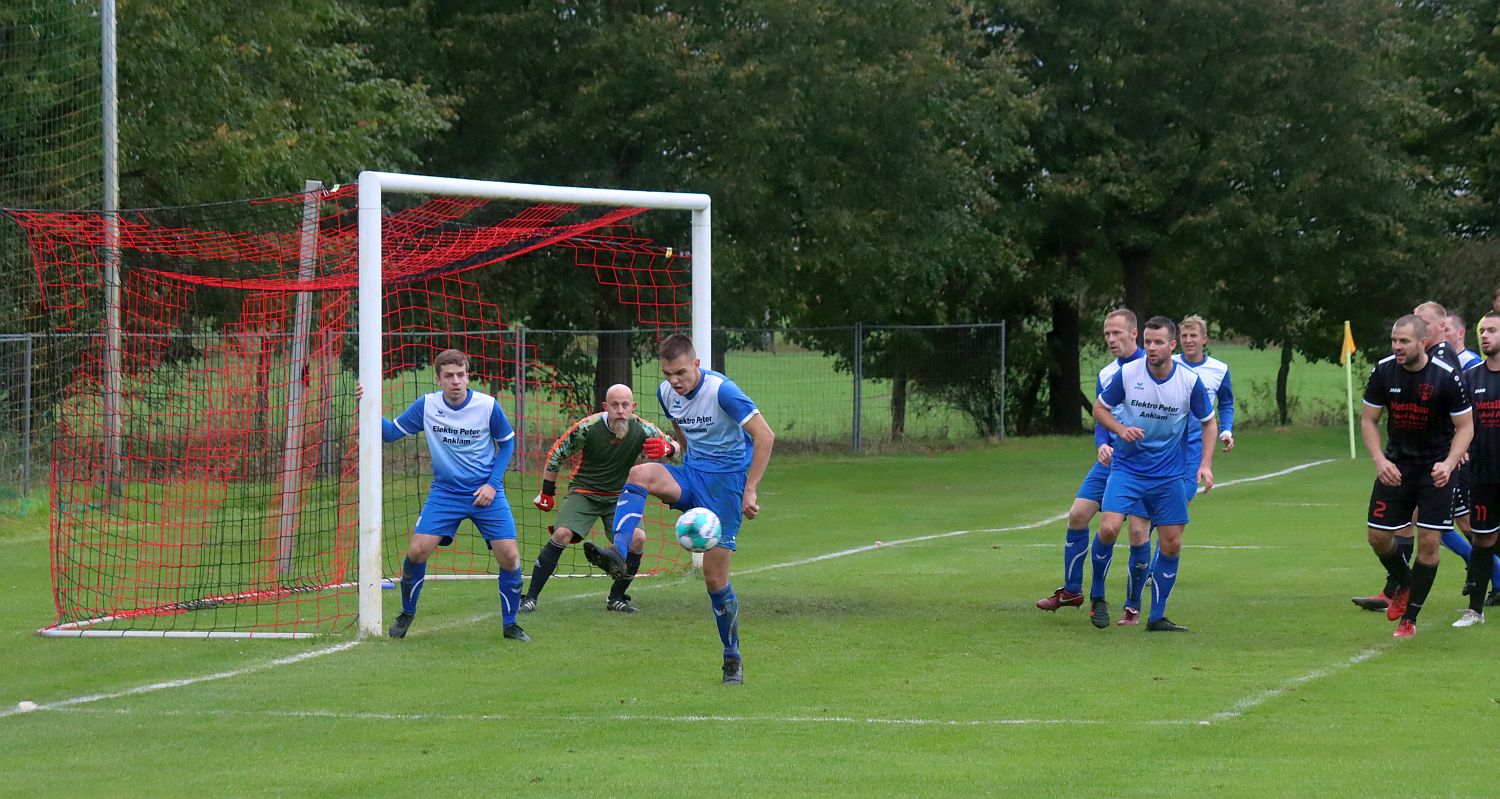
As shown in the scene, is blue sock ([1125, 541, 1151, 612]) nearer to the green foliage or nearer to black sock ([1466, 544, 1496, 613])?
black sock ([1466, 544, 1496, 613])

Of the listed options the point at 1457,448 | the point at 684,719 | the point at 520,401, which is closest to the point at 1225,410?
the point at 1457,448

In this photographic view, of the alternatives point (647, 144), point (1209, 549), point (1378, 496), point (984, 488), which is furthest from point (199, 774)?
point (647, 144)

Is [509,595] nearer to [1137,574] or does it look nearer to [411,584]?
[411,584]

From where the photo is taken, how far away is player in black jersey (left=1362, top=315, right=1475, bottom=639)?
1007 centimetres

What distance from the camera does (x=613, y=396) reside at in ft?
37.2

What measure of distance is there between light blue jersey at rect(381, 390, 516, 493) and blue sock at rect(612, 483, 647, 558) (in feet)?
3.54

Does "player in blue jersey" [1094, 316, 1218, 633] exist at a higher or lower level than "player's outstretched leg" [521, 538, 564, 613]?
higher

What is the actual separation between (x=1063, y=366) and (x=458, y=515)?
2702 cm

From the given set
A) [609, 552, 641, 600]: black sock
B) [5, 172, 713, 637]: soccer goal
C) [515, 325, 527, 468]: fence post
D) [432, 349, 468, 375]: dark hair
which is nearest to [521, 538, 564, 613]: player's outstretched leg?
[609, 552, 641, 600]: black sock

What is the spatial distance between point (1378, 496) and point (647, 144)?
18.4m

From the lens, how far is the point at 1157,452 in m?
10.7

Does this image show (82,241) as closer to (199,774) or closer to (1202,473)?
(199,774)

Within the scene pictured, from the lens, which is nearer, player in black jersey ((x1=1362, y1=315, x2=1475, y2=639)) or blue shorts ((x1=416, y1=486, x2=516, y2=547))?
player in black jersey ((x1=1362, y1=315, x2=1475, y2=639))

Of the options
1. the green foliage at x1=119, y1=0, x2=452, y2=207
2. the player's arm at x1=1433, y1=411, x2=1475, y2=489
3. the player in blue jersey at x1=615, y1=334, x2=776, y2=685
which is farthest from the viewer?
the green foliage at x1=119, y1=0, x2=452, y2=207
